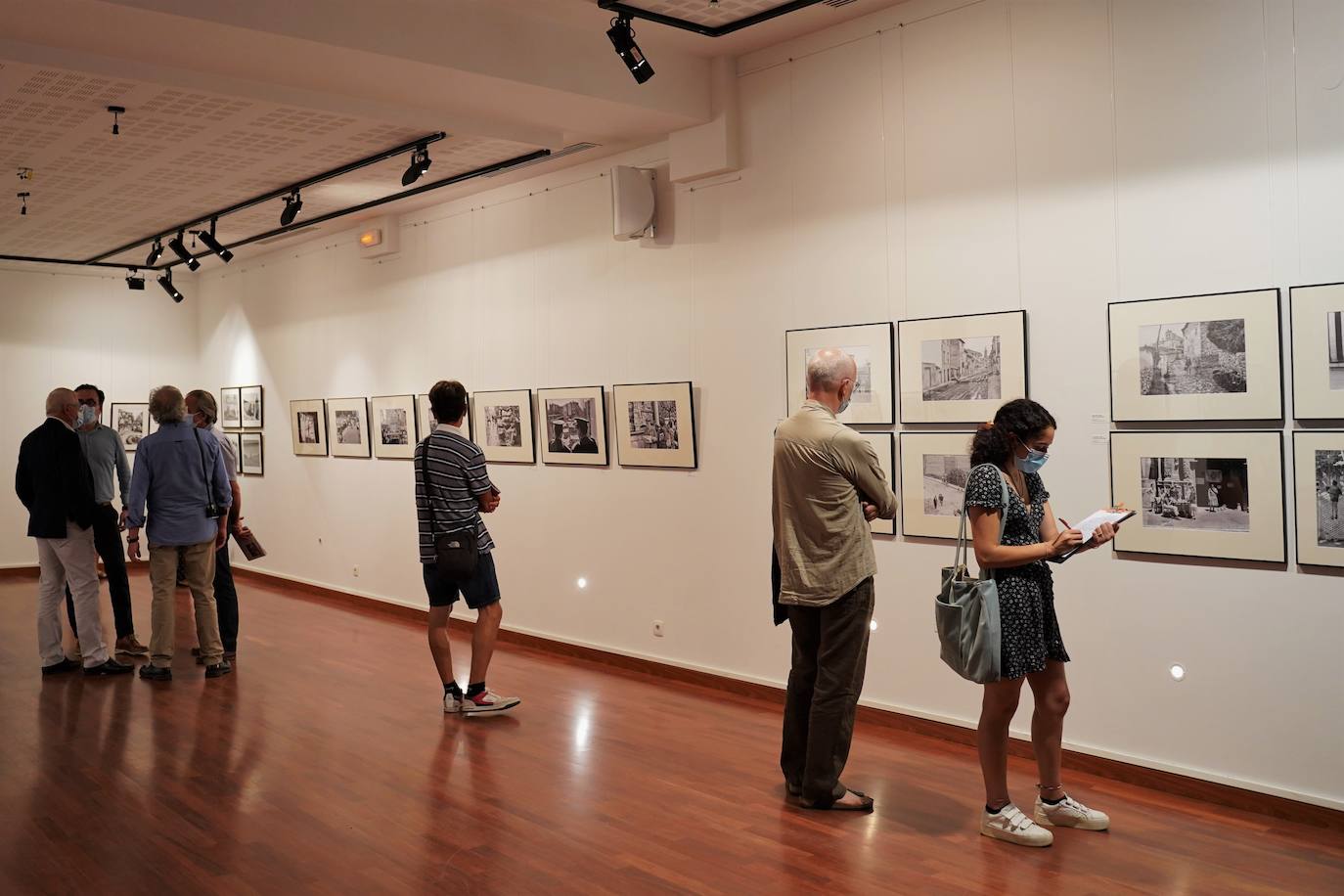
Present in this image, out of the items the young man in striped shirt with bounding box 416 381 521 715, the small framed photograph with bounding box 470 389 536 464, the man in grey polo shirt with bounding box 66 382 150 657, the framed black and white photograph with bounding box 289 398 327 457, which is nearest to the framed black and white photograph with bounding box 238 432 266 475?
the framed black and white photograph with bounding box 289 398 327 457

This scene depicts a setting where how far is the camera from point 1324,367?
4.34 metres

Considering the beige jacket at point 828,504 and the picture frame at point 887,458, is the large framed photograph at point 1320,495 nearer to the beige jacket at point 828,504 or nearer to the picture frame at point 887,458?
the beige jacket at point 828,504

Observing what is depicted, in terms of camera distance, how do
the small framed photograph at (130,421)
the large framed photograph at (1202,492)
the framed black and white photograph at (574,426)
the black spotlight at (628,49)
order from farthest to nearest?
1. the small framed photograph at (130,421)
2. the framed black and white photograph at (574,426)
3. the black spotlight at (628,49)
4. the large framed photograph at (1202,492)

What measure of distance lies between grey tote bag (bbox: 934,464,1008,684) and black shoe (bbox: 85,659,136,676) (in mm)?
6047

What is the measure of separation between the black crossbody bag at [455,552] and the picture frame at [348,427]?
511cm

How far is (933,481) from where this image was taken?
18.7ft

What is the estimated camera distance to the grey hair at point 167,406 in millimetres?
7156

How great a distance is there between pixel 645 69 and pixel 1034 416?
9.28ft

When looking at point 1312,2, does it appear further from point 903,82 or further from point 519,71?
point 519,71

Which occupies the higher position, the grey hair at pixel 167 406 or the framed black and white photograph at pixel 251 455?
the grey hair at pixel 167 406

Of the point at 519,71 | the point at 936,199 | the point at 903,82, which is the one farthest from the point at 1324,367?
the point at 519,71

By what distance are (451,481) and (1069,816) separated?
11.3 feet

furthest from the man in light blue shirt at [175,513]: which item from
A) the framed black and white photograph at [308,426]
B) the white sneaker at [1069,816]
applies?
the white sneaker at [1069,816]

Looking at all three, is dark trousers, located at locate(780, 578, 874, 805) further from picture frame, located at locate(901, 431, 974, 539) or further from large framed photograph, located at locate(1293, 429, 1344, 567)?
large framed photograph, located at locate(1293, 429, 1344, 567)
